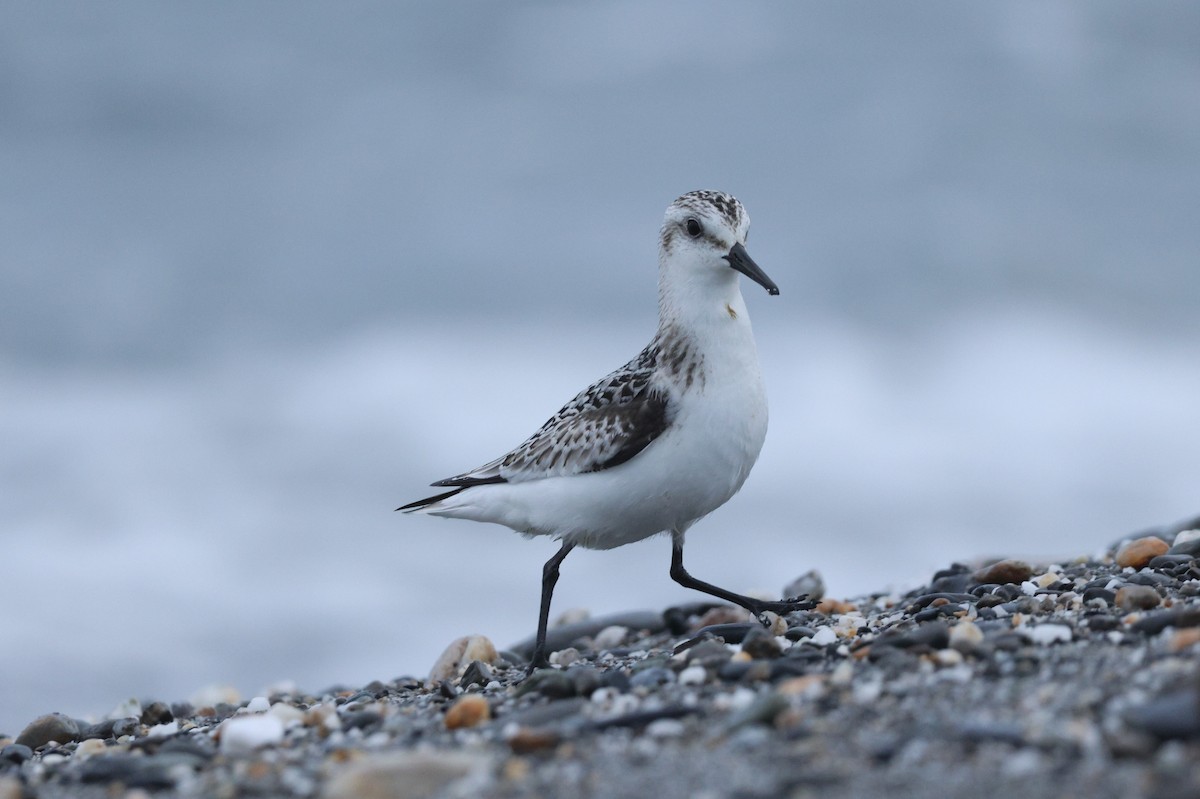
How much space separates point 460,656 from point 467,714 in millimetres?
2877

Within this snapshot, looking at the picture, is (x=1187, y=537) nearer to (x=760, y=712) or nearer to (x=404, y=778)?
(x=760, y=712)

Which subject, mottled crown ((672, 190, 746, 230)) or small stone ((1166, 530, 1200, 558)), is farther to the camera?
small stone ((1166, 530, 1200, 558))

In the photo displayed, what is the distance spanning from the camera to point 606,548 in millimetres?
7852

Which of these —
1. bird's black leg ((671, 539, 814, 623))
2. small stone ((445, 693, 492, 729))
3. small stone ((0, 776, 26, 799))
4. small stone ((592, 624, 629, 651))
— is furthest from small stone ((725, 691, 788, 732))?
small stone ((592, 624, 629, 651))

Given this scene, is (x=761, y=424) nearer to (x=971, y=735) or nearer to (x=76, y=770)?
(x=971, y=735)

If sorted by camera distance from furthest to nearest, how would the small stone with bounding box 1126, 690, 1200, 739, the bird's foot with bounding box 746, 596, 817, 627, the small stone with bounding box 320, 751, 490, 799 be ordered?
the bird's foot with bounding box 746, 596, 817, 627, the small stone with bounding box 320, 751, 490, 799, the small stone with bounding box 1126, 690, 1200, 739

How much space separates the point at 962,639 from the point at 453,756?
237cm

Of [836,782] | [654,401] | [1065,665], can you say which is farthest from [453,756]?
[654,401]

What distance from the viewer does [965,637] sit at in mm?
5555

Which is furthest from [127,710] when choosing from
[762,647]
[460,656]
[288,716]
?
[762,647]

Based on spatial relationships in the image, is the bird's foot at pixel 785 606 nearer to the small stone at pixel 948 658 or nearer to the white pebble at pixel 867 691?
the small stone at pixel 948 658

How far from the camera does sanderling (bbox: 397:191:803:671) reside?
723cm

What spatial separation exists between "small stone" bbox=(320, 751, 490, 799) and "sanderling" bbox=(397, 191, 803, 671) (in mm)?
3012

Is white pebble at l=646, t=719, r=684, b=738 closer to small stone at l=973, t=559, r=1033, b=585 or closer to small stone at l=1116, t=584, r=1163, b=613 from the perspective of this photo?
small stone at l=1116, t=584, r=1163, b=613
